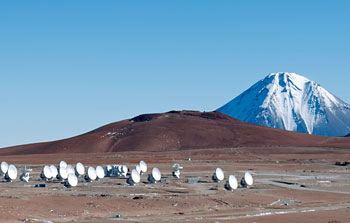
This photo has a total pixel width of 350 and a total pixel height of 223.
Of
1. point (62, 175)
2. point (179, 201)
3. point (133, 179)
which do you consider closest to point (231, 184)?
point (179, 201)

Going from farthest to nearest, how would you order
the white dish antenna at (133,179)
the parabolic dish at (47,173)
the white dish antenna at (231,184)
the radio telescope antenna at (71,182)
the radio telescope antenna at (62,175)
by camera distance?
the parabolic dish at (47,173), the radio telescope antenna at (62,175), the white dish antenna at (133,179), the radio telescope antenna at (71,182), the white dish antenna at (231,184)

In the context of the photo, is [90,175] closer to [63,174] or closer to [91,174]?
[91,174]

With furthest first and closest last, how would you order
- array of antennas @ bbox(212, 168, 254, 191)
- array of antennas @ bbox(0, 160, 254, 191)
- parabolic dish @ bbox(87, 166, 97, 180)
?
parabolic dish @ bbox(87, 166, 97, 180) < array of antennas @ bbox(0, 160, 254, 191) < array of antennas @ bbox(212, 168, 254, 191)

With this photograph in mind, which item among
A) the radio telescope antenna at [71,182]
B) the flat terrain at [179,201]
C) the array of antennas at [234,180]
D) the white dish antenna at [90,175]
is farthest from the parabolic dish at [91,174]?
the array of antennas at [234,180]

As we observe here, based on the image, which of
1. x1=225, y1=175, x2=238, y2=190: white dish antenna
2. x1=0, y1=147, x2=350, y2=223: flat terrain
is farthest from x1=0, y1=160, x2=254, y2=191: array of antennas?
x1=0, y1=147, x2=350, y2=223: flat terrain

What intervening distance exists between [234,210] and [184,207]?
4.17m

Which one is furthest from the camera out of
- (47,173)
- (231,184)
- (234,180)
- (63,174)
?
(47,173)

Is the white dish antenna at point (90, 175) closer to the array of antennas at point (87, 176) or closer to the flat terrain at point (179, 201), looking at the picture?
the array of antennas at point (87, 176)

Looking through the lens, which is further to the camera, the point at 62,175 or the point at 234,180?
the point at 62,175

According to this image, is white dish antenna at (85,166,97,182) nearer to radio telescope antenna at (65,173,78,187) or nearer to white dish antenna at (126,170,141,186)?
white dish antenna at (126,170,141,186)

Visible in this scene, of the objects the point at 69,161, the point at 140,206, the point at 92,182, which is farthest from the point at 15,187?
the point at 69,161

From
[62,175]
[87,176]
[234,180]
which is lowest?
[234,180]

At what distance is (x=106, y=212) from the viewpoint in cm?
4969

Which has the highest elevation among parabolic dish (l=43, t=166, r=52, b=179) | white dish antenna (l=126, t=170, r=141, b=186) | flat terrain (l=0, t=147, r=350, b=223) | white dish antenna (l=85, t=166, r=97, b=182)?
parabolic dish (l=43, t=166, r=52, b=179)
